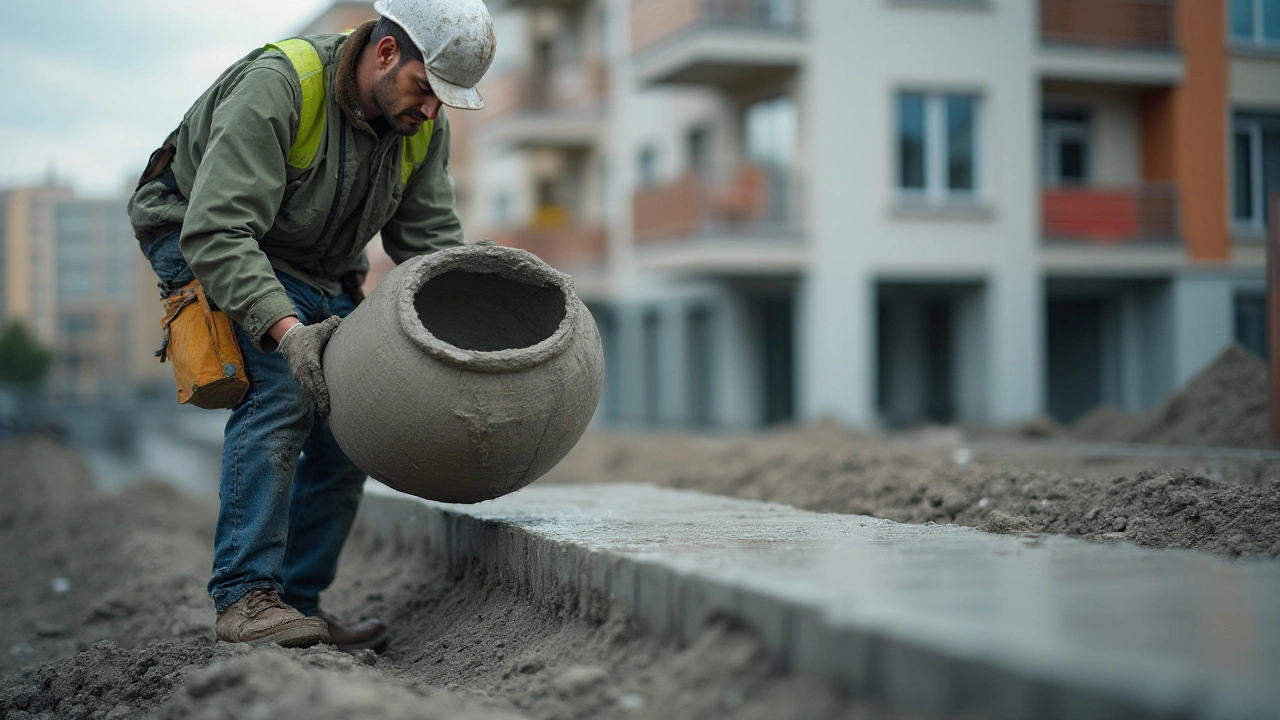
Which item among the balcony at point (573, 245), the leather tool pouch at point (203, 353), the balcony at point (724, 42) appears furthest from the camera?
the balcony at point (573, 245)

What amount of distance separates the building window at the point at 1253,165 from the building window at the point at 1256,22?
3.21 feet

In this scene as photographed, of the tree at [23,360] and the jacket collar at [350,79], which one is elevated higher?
the jacket collar at [350,79]

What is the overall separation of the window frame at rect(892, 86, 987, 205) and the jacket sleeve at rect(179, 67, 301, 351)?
14.4 m

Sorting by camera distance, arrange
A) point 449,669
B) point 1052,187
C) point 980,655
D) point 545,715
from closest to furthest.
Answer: point 980,655, point 545,715, point 449,669, point 1052,187

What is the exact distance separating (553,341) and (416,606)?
58.5 inches

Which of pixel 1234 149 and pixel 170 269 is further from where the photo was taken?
pixel 1234 149

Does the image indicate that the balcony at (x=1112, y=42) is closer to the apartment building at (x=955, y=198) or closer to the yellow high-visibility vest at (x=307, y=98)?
the apartment building at (x=955, y=198)

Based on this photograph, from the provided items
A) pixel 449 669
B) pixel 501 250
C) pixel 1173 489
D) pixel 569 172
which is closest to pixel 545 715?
pixel 449 669

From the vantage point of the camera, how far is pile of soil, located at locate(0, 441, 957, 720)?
2.53m

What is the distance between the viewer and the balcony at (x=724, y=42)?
16.8m

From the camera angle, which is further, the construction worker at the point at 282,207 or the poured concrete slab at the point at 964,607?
the construction worker at the point at 282,207

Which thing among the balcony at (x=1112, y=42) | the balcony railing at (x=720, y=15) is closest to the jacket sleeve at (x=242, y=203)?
the balcony railing at (x=720, y=15)

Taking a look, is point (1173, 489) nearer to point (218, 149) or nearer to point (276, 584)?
point (276, 584)

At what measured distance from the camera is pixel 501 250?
13.6 feet
